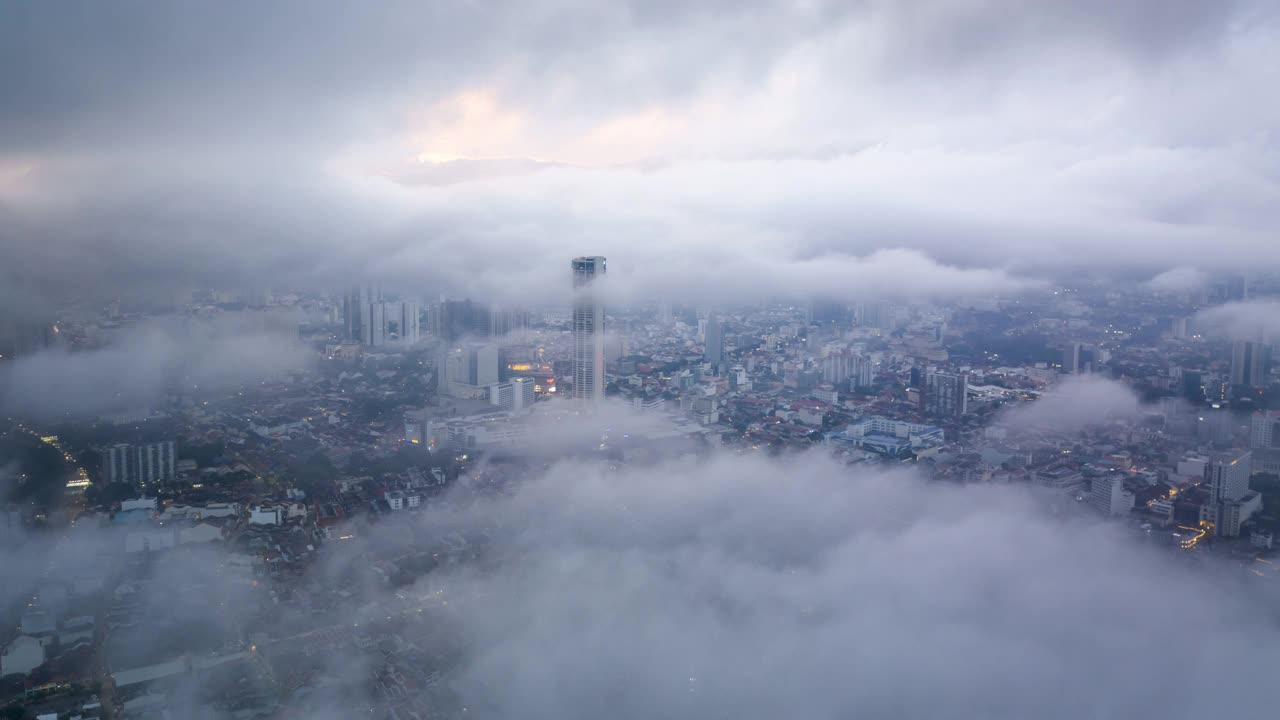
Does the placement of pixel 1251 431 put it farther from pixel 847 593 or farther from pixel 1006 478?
pixel 847 593

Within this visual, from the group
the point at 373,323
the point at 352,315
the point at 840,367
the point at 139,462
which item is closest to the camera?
the point at 139,462

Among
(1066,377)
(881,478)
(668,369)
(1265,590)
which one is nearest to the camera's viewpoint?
(1265,590)

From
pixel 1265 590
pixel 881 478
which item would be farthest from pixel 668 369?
pixel 1265 590

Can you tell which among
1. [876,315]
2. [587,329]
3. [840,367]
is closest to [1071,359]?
[840,367]

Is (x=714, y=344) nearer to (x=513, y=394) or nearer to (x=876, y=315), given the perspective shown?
(x=876, y=315)

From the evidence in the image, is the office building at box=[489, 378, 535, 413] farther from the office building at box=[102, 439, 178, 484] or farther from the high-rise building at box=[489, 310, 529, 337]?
the office building at box=[102, 439, 178, 484]
